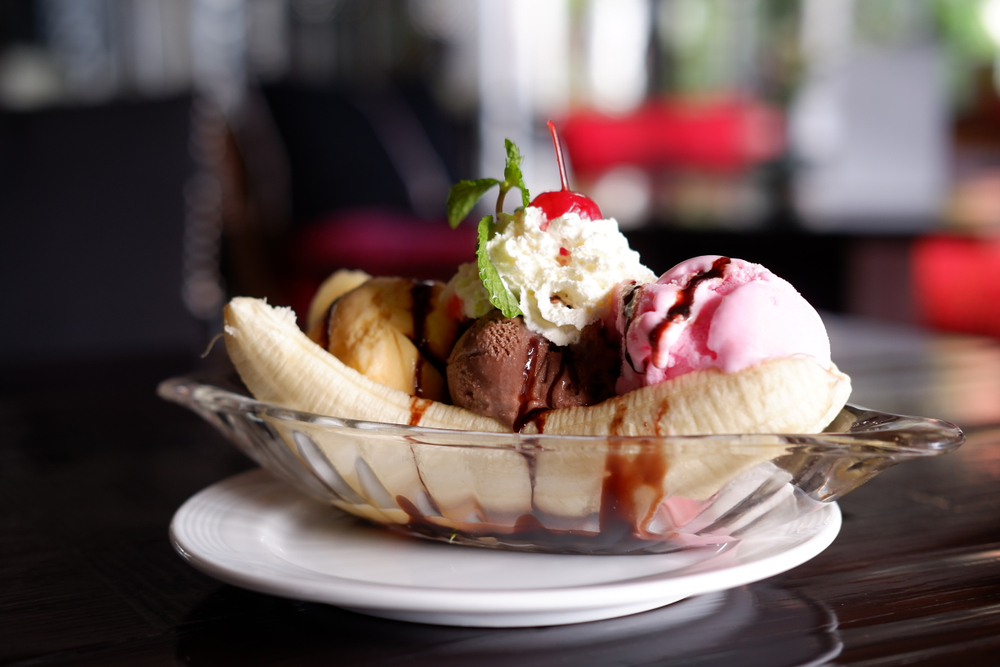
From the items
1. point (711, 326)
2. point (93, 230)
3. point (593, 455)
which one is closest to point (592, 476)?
point (593, 455)

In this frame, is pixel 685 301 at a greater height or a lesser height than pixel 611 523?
greater

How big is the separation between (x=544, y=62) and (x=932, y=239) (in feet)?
10.0

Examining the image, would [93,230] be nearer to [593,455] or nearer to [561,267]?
[561,267]

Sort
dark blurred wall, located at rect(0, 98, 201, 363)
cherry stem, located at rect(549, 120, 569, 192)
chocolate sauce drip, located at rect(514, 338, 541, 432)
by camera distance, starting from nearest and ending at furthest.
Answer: chocolate sauce drip, located at rect(514, 338, 541, 432)
cherry stem, located at rect(549, 120, 569, 192)
dark blurred wall, located at rect(0, 98, 201, 363)

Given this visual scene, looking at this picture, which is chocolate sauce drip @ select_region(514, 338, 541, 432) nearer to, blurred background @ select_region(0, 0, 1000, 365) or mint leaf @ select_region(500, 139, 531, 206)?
mint leaf @ select_region(500, 139, 531, 206)

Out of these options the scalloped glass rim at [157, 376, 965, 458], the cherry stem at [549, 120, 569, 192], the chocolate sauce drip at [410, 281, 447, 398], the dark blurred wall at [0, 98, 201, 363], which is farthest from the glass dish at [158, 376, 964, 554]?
the dark blurred wall at [0, 98, 201, 363]

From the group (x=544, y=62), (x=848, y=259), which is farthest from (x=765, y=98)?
(x=848, y=259)

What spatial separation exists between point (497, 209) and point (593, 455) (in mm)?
223

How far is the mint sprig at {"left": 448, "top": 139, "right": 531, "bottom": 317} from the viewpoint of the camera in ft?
1.84

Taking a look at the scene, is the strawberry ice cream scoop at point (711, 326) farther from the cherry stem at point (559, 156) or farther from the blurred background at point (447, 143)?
the blurred background at point (447, 143)

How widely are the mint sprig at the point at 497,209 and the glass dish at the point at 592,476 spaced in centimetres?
12

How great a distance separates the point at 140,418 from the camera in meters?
0.99

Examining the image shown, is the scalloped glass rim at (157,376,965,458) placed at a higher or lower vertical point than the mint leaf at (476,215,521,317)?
lower

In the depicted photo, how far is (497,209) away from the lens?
24.3 inches
